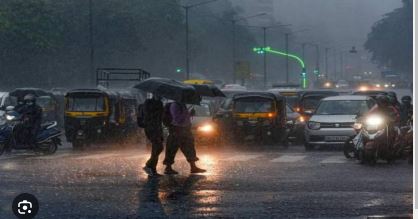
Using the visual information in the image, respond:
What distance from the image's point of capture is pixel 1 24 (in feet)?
226

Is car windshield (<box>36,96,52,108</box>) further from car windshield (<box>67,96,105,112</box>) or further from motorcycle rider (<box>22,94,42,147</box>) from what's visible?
motorcycle rider (<box>22,94,42,147</box>)

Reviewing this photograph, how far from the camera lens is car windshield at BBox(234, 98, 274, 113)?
32.0m

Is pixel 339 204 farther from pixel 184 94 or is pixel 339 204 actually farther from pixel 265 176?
pixel 184 94

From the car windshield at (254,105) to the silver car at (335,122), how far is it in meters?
2.61

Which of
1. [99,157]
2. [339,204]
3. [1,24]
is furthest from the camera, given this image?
[1,24]

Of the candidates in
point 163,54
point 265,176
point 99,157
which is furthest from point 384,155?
point 163,54

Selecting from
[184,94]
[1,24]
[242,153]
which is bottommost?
[242,153]

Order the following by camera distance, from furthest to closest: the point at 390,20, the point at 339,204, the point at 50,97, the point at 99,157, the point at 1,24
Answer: the point at 390,20 < the point at 1,24 < the point at 50,97 < the point at 99,157 < the point at 339,204

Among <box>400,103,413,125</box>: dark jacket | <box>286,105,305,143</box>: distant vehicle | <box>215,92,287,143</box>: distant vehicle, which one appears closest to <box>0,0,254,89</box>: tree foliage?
<box>286,105,305,143</box>: distant vehicle

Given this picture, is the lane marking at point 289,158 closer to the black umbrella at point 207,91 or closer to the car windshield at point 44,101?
the black umbrella at point 207,91

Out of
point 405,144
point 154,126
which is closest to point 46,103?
point 405,144

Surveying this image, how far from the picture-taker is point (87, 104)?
3191 centimetres

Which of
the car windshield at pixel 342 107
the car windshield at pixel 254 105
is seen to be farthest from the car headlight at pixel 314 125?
the car windshield at pixel 254 105

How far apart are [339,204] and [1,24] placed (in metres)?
58.1
